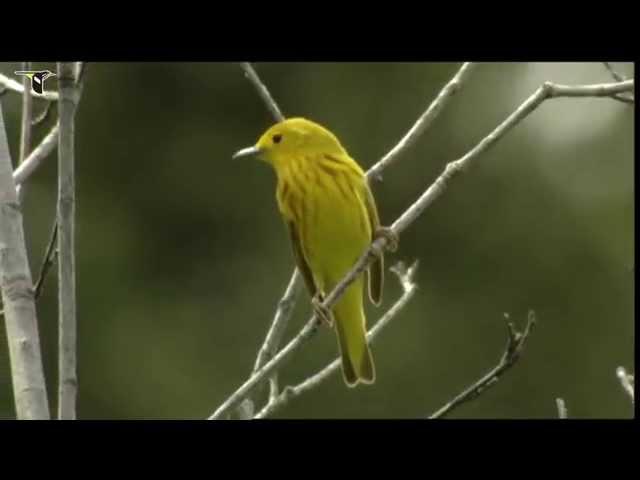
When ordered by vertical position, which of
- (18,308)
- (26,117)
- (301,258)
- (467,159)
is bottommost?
(301,258)

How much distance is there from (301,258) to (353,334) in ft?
1.55

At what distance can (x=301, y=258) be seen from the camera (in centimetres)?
511

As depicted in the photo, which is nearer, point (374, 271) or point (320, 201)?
point (374, 271)

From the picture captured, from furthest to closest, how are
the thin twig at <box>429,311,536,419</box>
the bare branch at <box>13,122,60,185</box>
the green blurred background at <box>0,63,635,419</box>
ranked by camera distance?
1. the green blurred background at <box>0,63,635,419</box>
2. the bare branch at <box>13,122,60,185</box>
3. the thin twig at <box>429,311,536,419</box>

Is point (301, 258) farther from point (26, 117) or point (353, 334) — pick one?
point (26, 117)

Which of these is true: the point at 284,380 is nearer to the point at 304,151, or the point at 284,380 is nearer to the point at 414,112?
the point at 414,112

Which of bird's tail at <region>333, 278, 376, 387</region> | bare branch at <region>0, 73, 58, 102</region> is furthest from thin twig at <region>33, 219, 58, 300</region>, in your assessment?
bird's tail at <region>333, 278, 376, 387</region>

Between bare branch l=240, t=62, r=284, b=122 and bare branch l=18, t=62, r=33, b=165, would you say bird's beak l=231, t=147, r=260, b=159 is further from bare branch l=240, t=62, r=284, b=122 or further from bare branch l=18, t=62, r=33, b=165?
bare branch l=18, t=62, r=33, b=165

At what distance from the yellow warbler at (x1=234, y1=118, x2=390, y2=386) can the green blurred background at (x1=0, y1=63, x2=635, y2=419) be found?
780 centimetres

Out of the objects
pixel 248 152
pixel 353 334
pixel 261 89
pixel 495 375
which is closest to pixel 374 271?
pixel 353 334

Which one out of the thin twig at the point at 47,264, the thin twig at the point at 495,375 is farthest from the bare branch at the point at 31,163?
the thin twig at the point at 495,375

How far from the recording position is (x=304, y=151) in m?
5.20

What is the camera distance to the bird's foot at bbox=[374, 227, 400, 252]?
4480 mm

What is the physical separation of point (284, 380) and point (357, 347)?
7866 millimetres
